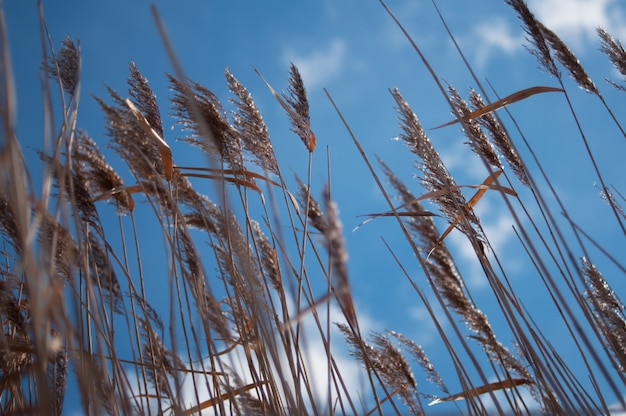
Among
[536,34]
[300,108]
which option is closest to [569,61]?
[536,34]

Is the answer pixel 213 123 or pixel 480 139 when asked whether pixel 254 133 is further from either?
pixel 480 139

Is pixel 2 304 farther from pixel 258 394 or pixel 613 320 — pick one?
pixel 613 320

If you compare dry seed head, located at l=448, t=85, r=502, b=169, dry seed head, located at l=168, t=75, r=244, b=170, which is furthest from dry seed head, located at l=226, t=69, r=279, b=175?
dry seed head, located at l=448, t=85, r=502, b=169

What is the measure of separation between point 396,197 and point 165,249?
2.61 ft

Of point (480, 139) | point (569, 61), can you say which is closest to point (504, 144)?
point (480, 139)

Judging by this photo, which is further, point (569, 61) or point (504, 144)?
point (569, 61)

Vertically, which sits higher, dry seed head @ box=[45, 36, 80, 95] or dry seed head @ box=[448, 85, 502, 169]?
dry seed head @ box=[45, 36, 80, 95]

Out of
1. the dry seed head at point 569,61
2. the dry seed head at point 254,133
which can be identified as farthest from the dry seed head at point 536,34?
the dry seed head at point 254,133

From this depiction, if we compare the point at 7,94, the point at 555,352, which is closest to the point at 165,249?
the point at 7,94

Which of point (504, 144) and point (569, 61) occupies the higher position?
point (569, 61)

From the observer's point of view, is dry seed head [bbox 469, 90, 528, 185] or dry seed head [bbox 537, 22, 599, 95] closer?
dry seed head [bbox 469, 90, 528, 185]

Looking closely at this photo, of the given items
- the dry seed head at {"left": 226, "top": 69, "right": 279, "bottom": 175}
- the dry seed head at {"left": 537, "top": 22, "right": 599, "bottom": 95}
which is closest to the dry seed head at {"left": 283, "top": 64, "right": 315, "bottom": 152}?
the dry seed head at {"left": 226, "top": 69, "right": 279, "bottom": 175}

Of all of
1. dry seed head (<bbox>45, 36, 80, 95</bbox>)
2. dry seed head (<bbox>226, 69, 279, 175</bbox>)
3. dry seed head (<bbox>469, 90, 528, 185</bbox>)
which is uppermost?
dry seed head (<bbox>45, 36, 80, 95</bbox>)

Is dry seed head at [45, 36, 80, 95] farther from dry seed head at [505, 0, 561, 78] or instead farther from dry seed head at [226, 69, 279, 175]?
dry seed head at [505, 0, 561, 78]
